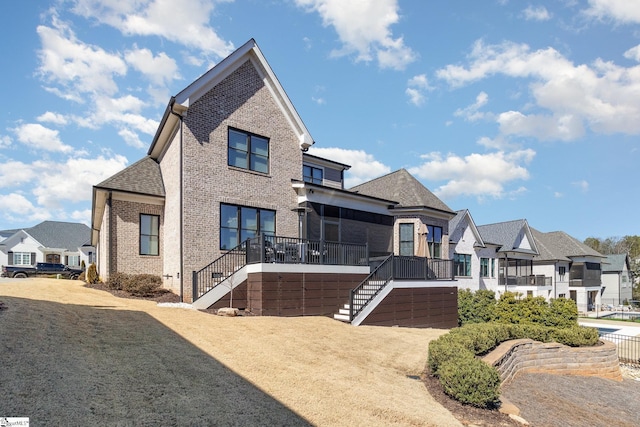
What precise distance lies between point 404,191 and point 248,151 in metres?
10.7

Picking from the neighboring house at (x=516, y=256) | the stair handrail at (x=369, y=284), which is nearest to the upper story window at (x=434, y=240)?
the stair handrail at (x=369, y=284)

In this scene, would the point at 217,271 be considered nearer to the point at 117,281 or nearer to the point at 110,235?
the point at 117,281

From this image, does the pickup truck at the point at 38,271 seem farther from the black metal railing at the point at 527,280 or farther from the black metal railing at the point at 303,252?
the black metal railing at the point at 527,280

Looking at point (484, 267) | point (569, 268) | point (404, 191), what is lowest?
point (569, 268)

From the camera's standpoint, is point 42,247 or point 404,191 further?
point 42,247

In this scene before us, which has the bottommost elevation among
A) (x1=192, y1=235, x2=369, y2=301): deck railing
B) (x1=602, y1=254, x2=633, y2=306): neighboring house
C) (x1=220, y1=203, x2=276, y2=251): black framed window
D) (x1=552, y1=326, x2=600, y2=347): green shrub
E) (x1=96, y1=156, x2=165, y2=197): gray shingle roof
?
(x1=602, y1=254, x2=633, y2=306): neighboring house

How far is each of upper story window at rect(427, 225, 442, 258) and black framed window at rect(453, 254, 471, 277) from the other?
499 cm

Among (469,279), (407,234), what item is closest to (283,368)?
(407,234)

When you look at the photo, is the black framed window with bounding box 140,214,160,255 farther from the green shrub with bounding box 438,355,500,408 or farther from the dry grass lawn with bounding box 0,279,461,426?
the green shrub with bounding box 438,355,500,408

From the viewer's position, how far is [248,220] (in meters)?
16.8

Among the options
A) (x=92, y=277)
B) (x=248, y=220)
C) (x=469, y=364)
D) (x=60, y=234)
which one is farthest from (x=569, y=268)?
(x=60, y=234)

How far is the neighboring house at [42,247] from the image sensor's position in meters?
50.0

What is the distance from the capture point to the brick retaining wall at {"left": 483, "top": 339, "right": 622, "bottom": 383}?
12.4m

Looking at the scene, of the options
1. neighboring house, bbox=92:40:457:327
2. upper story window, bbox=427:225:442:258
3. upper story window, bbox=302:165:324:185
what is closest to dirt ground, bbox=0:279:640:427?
neighboring house, bbox=92:40:457:327
